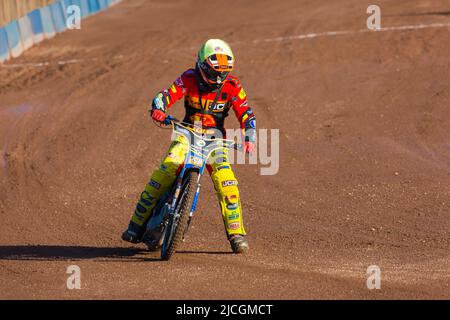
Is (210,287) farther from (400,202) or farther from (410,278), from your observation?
(400,202)

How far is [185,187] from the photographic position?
8.94 meters

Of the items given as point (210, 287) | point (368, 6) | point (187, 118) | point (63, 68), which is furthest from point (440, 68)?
point (210, 287)

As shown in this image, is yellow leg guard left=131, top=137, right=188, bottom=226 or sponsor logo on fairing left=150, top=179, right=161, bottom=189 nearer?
yellow leg guard left=131, top=137, right=188, bottom=226

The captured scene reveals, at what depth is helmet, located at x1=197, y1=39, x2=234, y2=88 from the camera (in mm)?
8961

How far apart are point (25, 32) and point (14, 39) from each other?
73 centimetres

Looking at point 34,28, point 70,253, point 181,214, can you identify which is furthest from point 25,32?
point 181,214

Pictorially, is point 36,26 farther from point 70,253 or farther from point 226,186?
point 226,186

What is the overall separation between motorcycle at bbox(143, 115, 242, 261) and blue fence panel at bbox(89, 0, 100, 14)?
17.0 m

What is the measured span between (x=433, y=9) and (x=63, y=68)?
9.11m

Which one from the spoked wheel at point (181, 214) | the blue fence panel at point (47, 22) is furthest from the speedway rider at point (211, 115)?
the blue fence panel at point (47, 22)

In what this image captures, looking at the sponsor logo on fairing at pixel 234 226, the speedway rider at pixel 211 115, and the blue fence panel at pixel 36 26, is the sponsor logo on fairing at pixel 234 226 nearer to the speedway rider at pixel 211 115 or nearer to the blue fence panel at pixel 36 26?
the speedway rider at pixel 211 115

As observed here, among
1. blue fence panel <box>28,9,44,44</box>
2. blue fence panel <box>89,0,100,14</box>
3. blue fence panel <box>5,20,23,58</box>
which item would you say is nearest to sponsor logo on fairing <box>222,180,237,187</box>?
blue fence panel <box>5,20,23,58</box>

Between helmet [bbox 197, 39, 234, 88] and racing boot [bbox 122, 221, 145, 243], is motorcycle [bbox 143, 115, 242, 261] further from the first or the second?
helmet [bbox 197, 39, 234, 88]

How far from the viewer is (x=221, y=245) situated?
10.2m
